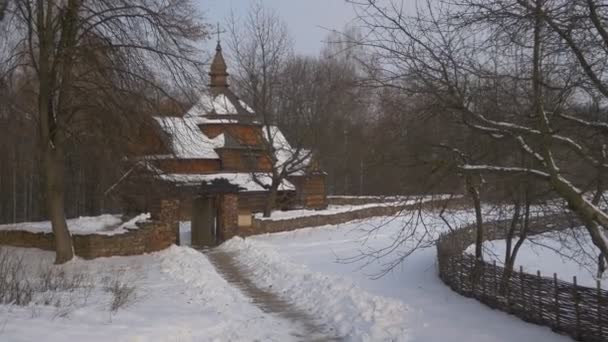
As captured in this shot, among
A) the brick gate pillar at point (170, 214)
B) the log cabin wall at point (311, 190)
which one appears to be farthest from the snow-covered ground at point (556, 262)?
the log cabin wall at point (311, 190)

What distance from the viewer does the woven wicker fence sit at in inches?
366

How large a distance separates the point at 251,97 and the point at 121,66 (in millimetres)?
19029

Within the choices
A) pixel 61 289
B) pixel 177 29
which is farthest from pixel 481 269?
pixel 177 29

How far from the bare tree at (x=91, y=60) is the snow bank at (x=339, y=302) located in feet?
19.4

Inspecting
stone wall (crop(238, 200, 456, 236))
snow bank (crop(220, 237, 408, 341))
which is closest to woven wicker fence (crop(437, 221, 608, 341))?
snow bank (crop(220, 237, 408, 341))

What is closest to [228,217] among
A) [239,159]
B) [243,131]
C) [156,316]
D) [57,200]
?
[57,200]

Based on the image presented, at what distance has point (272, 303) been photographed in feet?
42.3

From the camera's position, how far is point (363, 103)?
9602 millimetres

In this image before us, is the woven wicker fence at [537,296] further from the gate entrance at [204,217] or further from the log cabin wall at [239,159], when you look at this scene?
the log cabin wall at [239,159]

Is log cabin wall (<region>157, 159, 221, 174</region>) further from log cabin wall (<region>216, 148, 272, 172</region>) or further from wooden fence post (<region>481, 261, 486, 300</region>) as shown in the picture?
wooden fence post (<region>481, 261, 486, 300</region>)

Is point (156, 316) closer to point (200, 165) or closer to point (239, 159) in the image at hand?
point (200, 165)

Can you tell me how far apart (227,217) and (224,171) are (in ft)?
26.8

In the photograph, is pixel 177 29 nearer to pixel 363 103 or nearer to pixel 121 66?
pixel 121 66

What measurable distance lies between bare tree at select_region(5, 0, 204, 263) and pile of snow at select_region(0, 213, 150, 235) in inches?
161
